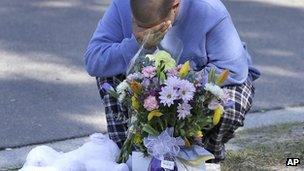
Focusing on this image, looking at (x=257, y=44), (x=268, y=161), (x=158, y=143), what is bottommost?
(x=257, y=44)

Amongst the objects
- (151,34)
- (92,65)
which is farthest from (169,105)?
(92,65)

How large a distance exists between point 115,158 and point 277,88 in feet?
8.51

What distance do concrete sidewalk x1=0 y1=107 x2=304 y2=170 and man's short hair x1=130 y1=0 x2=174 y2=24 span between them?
4.42 feet

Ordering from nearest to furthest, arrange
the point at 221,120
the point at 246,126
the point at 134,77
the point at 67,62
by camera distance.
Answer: the point at 134,77 → the point at 221,120 → the point at 246,126 → the point at 67,62

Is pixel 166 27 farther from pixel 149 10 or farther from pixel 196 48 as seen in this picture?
pixel 196 48

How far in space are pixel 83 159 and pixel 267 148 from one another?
1419mm

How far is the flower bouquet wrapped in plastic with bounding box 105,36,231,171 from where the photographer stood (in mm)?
2812

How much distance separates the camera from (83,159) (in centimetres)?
315

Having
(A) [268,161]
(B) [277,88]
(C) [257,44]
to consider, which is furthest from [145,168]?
(C) [257,44]

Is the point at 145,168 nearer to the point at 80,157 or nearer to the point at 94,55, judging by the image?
the point at 80,157

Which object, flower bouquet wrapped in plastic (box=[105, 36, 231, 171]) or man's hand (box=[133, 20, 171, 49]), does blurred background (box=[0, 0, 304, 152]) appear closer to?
man's hand (box=[133, 20, 171, 49])

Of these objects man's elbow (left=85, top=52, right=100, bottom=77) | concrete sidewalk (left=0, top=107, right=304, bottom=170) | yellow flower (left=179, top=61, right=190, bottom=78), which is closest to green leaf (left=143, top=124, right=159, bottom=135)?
yellow flower (left=179, top=61, right=190, bottom=78)

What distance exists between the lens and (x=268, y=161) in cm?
402

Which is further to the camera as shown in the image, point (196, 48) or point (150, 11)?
point (196, 48)
